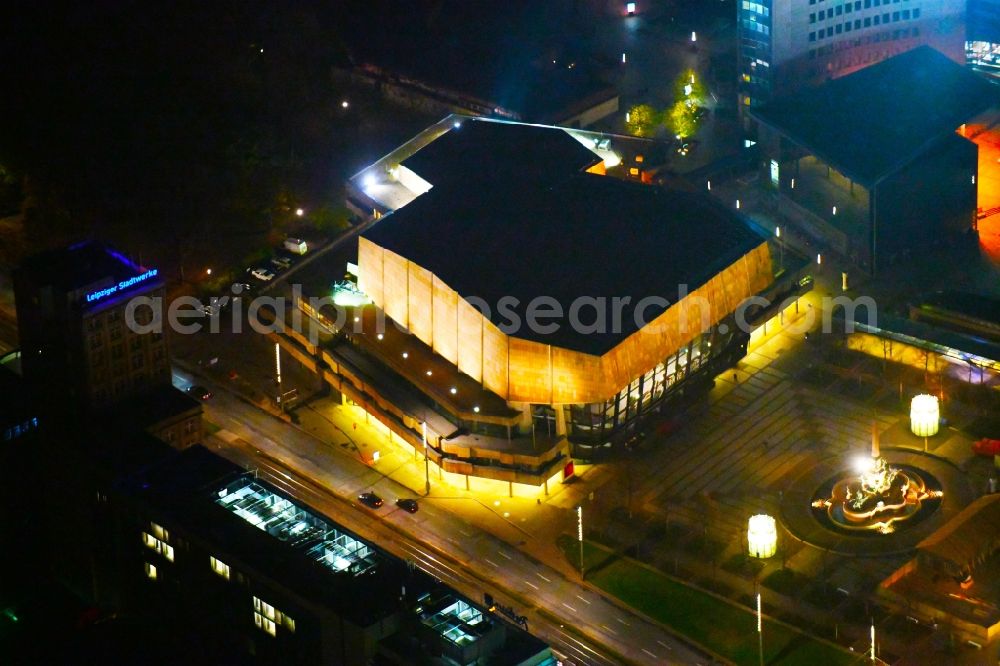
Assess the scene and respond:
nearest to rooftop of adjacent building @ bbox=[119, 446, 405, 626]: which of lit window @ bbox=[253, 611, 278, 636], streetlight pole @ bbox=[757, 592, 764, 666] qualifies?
lit window @ bbox=[253, 611, 278, 636]

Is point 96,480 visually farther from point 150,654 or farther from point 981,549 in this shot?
point 981,549

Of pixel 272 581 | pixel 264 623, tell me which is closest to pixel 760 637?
pixel 264 623

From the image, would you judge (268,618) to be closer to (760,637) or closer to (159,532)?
(159,532)

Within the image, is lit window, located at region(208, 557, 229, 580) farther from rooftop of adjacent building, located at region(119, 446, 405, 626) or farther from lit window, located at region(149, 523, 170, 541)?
lit window, located at region(149, 523, 170, 541)

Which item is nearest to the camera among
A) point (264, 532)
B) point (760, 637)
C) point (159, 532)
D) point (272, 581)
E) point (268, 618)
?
point (272, 581)

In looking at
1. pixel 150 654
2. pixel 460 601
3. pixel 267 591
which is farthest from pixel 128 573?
pixel 460 601

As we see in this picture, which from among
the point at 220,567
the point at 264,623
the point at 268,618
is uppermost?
the point at 220,567
